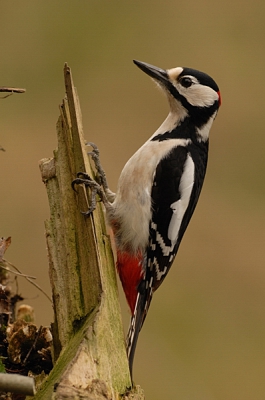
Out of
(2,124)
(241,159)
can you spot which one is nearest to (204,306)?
(241,159)

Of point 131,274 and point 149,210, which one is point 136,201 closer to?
point 149,210

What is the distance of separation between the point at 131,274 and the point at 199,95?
535 mm

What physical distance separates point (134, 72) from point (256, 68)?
0.83 m

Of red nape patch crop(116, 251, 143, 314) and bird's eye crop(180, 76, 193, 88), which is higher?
bird's eye crop(180, 76, 193, 88)

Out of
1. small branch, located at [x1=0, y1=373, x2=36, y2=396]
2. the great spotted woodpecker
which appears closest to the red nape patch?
the great spotted woodpecker

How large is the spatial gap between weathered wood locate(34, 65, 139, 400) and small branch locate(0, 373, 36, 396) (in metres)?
0.15

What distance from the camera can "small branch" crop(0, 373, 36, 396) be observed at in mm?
626

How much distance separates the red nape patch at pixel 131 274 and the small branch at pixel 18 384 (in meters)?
0.87

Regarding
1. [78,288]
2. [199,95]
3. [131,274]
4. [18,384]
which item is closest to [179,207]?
[131,274]

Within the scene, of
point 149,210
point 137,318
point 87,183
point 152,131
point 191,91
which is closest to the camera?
point 87,183

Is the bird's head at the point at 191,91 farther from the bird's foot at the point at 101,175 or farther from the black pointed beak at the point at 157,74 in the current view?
the bird's foot at the point at 101,175

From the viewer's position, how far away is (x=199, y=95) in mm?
1697

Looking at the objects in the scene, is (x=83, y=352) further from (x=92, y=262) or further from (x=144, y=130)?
(x=144, y=130)

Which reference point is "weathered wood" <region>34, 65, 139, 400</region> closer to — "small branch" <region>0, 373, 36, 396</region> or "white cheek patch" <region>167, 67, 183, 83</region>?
"small branch" <region>0, 373, 36, 396</region>
